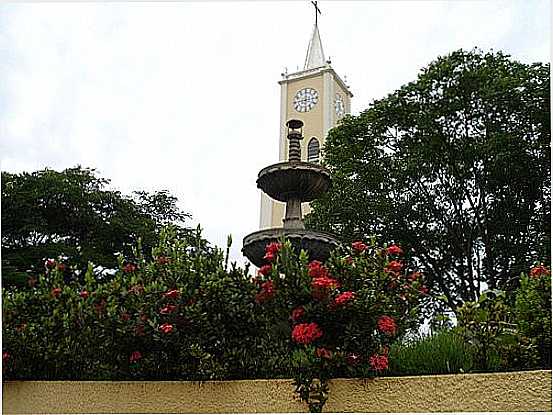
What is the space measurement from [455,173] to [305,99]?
9566mm

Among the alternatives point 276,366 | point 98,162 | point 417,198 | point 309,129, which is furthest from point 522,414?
point 309,129

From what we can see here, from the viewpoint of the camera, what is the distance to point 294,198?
4.02 meters

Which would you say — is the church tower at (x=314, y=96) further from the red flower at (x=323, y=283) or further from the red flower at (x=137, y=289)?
the red flower at (x=323, y=283)

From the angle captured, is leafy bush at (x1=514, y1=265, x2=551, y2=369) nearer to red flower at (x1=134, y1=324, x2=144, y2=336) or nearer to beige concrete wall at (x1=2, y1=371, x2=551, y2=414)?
beige concrete wall at (x1=2, y1=371, x2=551, y2=414)

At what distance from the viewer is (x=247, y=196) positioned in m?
10.9

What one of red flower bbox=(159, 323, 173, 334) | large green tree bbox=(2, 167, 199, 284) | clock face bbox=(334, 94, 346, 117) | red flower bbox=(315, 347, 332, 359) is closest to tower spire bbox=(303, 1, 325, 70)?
clock face bbox=(334, 94, 346, 117)

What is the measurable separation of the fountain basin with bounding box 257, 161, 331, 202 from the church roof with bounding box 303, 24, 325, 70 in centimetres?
1556

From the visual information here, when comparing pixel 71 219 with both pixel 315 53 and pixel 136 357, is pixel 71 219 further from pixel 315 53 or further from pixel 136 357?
pixel 315 53

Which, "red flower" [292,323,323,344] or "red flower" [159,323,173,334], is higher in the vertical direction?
"red flower" [159,323,173,334]

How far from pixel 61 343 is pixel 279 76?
1702cm

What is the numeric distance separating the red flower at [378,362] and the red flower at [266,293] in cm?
40

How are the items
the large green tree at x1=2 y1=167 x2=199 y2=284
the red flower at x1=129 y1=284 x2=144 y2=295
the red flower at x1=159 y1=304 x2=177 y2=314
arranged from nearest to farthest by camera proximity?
the red flower at x1=159 y1=304 x2=177 y2=314 → the red flower at x1=129 y1=284 x2=144 y2=295 → the large green tree at x1=2 y1=167 x2=199 y2=284

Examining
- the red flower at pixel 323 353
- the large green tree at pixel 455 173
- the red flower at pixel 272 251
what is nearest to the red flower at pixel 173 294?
the red flower at pixel 272 251

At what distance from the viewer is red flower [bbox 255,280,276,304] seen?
226cm
